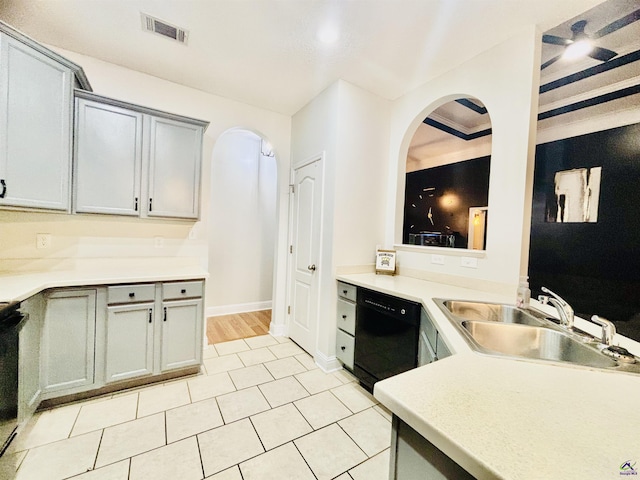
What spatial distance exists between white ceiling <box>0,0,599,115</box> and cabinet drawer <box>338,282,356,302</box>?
1.98 metres

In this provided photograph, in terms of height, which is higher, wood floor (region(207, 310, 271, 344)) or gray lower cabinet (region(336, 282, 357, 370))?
gray lower cabinet (region(336, 282, 357, 370))

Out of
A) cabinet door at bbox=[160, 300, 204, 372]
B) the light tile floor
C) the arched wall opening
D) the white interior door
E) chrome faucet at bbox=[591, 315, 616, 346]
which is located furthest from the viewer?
the arched wall opening

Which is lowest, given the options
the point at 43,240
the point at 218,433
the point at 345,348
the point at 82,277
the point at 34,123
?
the point at 218,433

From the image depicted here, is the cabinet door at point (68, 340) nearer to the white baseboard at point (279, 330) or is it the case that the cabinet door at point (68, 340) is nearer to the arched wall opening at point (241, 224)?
the white baseboard at point (279, 330)

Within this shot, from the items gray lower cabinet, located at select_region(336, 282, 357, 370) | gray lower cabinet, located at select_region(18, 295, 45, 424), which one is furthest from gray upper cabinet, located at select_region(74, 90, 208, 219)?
gray lower cabinet, located at select_region(336, 282, 357, 370)

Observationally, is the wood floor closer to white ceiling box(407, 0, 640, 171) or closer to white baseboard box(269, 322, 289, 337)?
white baseboard box(269, 322, 289, 337)

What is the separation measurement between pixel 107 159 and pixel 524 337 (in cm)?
313

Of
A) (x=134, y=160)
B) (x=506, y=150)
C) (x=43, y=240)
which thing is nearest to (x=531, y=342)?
(x=506, y=150)

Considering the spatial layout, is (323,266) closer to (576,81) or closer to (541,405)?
(541,405)

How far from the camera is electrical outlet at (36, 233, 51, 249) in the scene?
216 cm

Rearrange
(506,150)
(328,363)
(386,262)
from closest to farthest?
(506,150)
(328,363)
(386,262)

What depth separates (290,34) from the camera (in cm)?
200

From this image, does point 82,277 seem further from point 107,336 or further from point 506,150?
point 506,150

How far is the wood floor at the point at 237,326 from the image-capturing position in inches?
128
